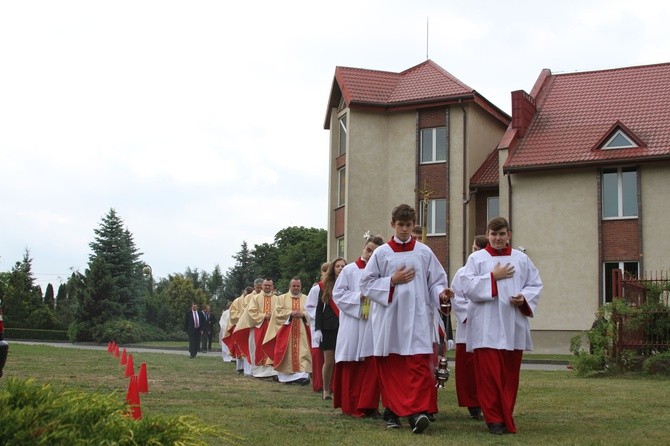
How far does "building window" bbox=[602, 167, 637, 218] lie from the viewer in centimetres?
3622

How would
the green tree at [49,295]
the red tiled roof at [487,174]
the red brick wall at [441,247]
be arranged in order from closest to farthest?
the red tiled roof at [487,174]
the red brick wall at [441,247]
the green tree at [49,295]

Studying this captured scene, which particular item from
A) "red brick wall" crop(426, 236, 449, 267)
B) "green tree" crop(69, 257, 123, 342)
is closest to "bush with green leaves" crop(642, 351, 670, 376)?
"red brick wall" crop(426, 236, 449, 267)

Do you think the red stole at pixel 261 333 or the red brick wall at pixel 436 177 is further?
the red brick wall at pixel 436 177

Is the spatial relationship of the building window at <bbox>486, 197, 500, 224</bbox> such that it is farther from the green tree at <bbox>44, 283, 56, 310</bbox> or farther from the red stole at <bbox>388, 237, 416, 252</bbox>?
the green tree at <bbox>44, 283, 56, 310</bbox>

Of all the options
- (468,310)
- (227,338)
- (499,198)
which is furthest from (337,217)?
(468,310)

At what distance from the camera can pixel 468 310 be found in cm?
1055

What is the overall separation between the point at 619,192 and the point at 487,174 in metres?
6.52

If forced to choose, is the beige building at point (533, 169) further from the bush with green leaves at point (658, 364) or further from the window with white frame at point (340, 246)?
the bush with green leaves at point (658, 364)

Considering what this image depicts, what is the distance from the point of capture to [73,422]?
5.48 meters

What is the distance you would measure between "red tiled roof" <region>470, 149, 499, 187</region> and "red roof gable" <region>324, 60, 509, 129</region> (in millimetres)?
2303

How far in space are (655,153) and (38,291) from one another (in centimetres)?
5084

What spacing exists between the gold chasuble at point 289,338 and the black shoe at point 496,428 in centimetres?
966

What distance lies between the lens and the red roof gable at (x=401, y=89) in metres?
41.9

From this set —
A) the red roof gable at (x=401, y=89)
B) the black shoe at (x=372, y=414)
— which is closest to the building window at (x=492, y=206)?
the red roof gable at (x=401, y=89)
